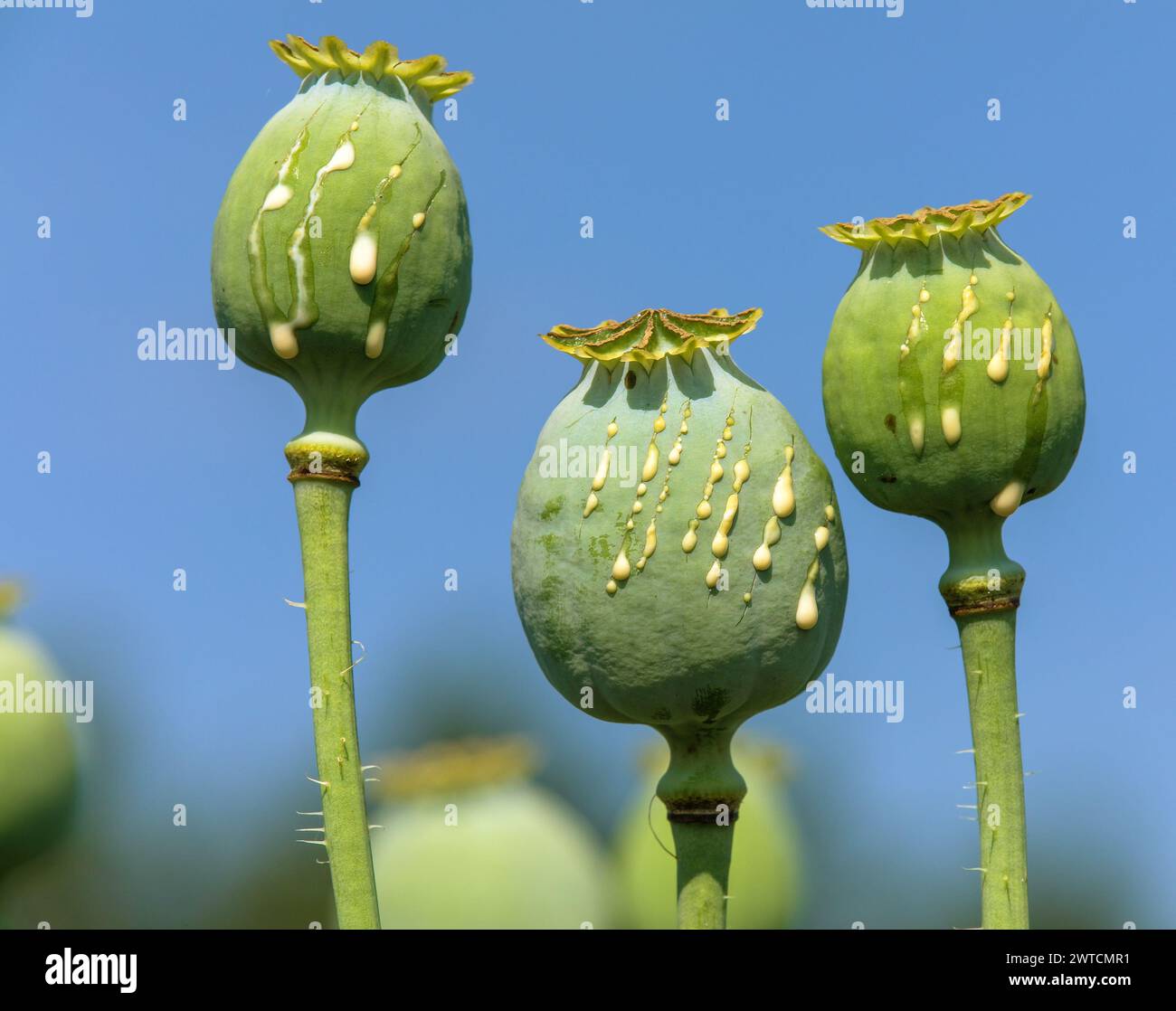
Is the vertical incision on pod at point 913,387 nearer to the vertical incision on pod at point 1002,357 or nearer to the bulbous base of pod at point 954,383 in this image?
the bulbous base of pod at point 954,383

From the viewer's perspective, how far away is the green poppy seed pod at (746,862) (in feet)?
38.6

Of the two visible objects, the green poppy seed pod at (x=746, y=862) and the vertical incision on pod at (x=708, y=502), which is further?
the green poppy seed pod at (x=746, y=862)

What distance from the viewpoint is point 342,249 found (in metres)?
8.35

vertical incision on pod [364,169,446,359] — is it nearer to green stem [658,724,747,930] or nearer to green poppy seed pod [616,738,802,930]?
green stem [658,724,747,930]

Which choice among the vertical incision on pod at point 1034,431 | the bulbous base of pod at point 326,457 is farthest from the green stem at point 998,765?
the bulbous base of pod at point 326,457

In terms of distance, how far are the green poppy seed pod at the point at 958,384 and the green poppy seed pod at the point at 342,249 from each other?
1.93 meters

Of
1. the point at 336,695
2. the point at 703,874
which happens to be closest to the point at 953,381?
the point at 703,874

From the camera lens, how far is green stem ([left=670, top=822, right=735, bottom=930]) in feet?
27.2

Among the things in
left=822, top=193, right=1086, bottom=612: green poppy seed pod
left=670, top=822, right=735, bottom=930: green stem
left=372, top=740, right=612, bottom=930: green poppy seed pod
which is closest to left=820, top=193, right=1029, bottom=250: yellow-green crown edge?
left=822, top=193, right=1086, bottom=612: green poppy seed pod

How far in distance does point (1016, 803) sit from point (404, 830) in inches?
187

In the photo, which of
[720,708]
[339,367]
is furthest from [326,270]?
[720,708]

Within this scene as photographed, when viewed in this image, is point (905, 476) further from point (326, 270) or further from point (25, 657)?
point (25, 657)

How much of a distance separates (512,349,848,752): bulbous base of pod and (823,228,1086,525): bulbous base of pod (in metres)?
0.44

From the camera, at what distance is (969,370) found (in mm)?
8336
